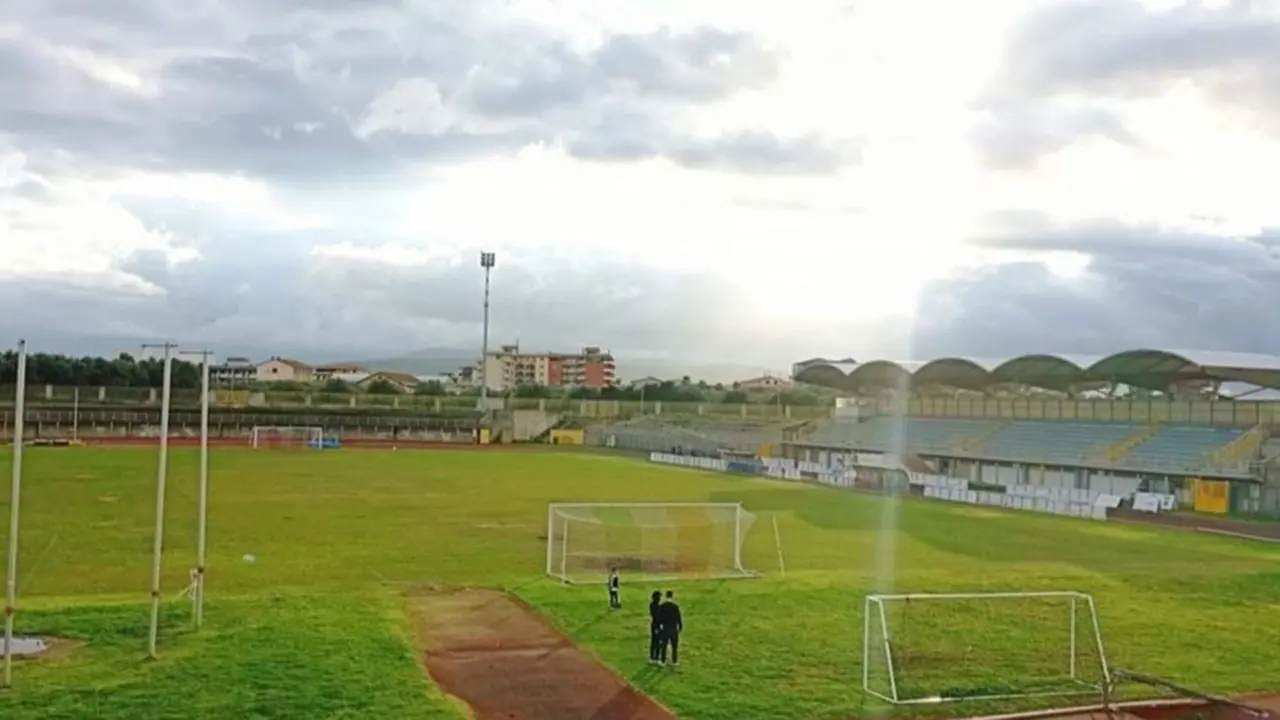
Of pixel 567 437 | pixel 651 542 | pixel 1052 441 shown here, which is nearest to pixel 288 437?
pixel 567 437

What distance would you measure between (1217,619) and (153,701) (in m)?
18.0

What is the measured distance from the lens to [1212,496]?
147 feet

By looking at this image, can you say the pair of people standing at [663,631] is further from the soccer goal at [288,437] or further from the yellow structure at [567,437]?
the yellow structure at [567,437]

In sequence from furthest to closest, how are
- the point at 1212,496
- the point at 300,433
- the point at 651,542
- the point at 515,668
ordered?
the point at 300,433, the point at 1212,496, the point at 651,542, the point at 515,668

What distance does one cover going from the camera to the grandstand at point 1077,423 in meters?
48.1

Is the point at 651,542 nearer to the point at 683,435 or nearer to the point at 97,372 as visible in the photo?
the point at 683,435

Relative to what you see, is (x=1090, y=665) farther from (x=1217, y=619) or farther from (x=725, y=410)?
(x=725, y=410)

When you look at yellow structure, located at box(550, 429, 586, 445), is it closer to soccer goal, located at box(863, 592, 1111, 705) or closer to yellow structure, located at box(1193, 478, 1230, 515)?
yellow structure, located at box(1193, 478, 1230, 515)

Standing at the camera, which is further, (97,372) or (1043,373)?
(97,372)

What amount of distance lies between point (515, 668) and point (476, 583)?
7.35m

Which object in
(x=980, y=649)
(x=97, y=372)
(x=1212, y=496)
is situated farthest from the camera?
(x=97, y=372)

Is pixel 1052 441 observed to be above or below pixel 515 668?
above

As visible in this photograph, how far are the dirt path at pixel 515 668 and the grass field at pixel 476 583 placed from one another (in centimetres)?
41

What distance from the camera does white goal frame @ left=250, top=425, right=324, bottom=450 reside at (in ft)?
262
